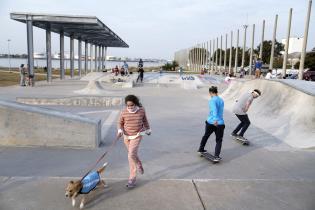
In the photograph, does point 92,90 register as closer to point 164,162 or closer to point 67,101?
point 67,101

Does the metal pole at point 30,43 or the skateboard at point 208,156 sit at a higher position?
the metal pole at point 30,43

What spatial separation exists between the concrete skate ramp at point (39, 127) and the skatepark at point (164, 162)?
0.8 inches

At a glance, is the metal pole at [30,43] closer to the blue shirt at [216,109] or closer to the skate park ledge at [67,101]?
the skate park ledge at [67,101]

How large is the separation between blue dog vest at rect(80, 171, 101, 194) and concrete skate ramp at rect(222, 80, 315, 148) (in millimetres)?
5314

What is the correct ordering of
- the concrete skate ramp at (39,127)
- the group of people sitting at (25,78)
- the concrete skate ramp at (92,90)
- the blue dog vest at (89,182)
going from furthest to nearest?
the group of people sitting at (25,78)
the concrete skate ramp at (92,90)
the concrete skate ramp at (39,127)
the blue dog vest at (89,182)

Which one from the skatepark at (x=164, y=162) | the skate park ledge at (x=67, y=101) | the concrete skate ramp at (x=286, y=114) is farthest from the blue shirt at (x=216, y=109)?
the skate park ledge at (x=67, y=101)

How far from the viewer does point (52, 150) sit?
6.33 metres

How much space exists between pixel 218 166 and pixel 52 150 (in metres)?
3.41

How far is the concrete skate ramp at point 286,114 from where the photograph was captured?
26.9 feet

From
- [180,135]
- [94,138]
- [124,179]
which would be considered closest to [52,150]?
[94,138]

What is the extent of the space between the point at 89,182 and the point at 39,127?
2915 millimetres

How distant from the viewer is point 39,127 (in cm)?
645

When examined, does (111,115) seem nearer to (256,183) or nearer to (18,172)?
(18,172)

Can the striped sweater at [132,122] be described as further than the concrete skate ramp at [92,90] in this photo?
No
